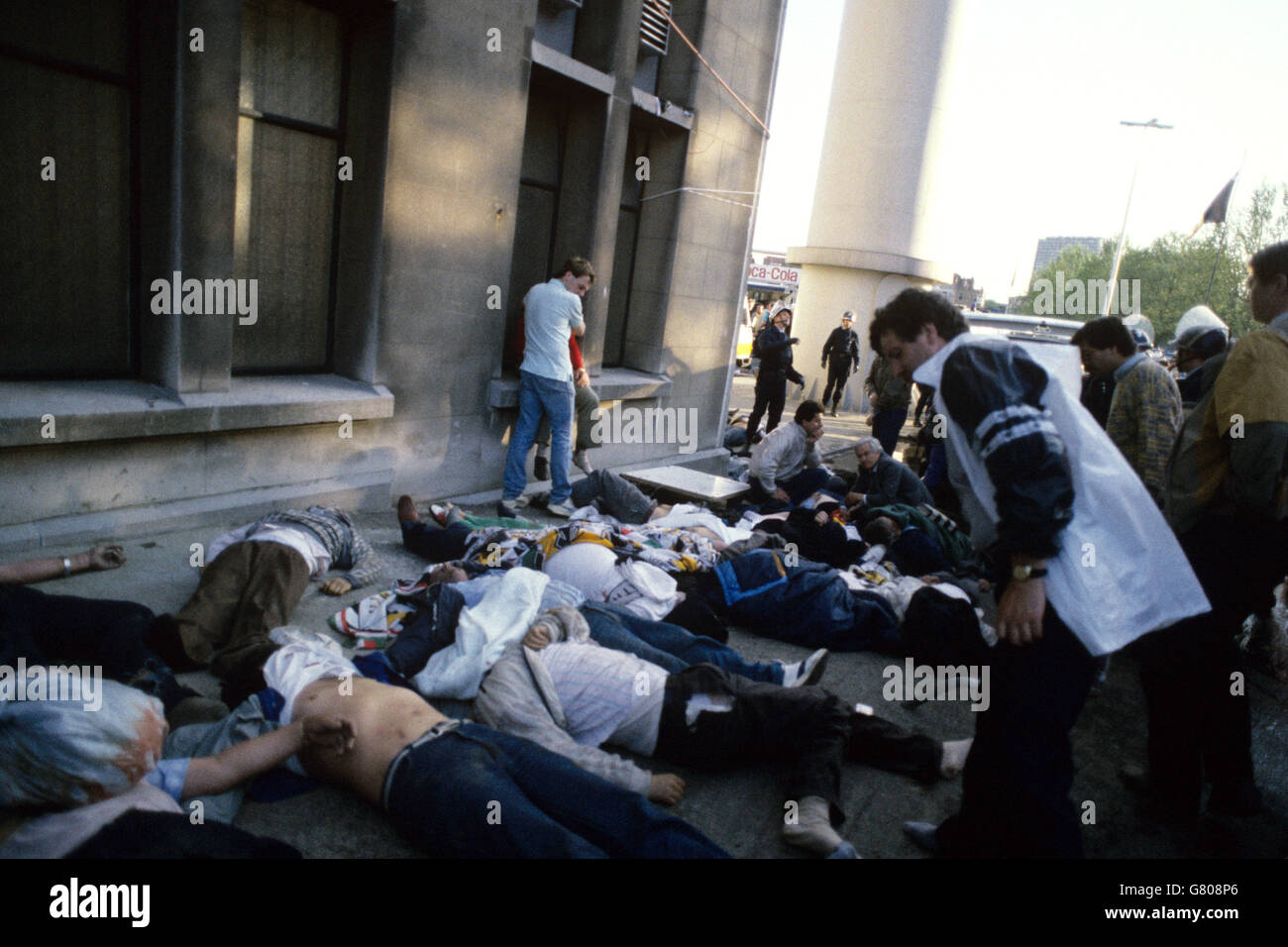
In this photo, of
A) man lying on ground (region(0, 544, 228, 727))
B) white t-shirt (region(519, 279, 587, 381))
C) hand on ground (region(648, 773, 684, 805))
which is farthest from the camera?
white t-shirt (region(519, 279, 587, 381))

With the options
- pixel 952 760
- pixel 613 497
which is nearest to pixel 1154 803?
pixel 952 760

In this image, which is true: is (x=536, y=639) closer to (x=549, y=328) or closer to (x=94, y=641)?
(x=94, y=641)

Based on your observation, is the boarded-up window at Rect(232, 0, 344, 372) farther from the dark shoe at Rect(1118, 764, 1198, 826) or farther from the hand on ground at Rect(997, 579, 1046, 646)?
the dark shoe at Rect(1118, 764, 1198, 826)

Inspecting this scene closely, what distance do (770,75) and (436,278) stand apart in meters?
5.54

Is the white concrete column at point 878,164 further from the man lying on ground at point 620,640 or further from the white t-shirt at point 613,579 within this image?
the man lying on ground at point 620,640

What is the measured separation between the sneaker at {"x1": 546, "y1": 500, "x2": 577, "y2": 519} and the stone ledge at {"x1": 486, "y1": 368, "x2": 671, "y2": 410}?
35.9 inches

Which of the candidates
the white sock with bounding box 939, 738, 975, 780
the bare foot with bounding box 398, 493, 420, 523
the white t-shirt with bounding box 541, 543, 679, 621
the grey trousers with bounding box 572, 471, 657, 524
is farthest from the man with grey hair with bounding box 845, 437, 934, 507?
the bare foot with bounding box 398, 493, 420, 523

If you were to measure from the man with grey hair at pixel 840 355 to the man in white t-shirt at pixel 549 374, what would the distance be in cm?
1045

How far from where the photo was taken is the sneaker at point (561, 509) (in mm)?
6871

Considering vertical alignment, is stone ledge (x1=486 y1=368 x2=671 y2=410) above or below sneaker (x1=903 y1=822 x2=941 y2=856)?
above

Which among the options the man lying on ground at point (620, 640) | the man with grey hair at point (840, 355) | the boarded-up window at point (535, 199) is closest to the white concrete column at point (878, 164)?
the man with grey hair at point (840, 355)

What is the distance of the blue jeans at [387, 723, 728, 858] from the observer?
237cm

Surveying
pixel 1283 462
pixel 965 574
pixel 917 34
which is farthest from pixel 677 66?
pixel 917 34
